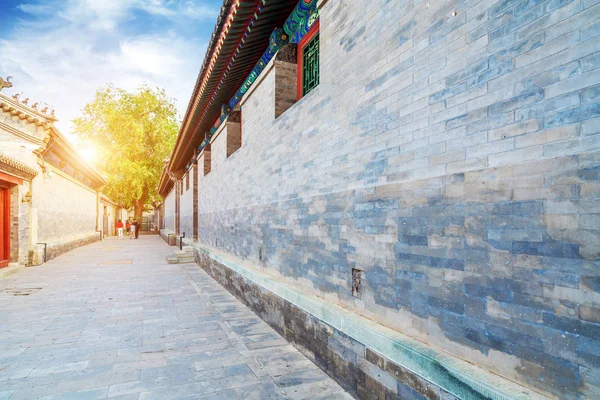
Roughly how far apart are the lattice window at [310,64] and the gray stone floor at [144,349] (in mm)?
3284

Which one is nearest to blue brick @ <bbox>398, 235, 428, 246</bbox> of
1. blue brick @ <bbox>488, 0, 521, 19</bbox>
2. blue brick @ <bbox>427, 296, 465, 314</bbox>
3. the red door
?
blue brick @ <bbox>427, 296, 465, 314</bbox>

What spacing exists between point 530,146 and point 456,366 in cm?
126

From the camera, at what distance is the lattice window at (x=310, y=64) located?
468 centimetres

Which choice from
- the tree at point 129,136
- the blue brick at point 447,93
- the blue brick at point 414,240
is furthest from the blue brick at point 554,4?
the tree at point 129,136

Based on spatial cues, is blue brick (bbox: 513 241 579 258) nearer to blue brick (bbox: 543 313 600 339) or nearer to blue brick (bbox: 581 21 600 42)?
blue brick (bbox: 543 313 600 339)

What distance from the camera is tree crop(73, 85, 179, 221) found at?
27.6m

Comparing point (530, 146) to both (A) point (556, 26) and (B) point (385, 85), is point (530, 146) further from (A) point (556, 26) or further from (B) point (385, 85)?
(B) point (385, 85)

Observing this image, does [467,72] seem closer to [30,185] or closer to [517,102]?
[517,102]

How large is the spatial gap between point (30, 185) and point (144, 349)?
9.83 metres

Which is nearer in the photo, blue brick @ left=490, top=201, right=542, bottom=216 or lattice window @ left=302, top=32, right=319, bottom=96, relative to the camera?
blue brick @ left=490, top=201, right=542, bottom=216

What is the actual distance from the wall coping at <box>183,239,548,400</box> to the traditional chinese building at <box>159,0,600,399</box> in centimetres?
1

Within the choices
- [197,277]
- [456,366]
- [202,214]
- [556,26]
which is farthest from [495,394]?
[202,214]

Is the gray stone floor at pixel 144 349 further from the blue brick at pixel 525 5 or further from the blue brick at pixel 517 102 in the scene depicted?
the blue brick at pixel 525 5

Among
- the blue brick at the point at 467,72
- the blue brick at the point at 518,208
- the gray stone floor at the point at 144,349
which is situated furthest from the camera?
the gray stone floor at the point at 144,349
